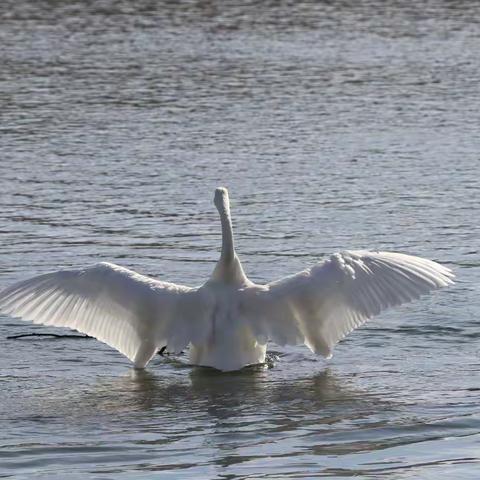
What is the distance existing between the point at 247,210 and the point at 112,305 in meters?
4.32

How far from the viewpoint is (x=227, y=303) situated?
1039cm

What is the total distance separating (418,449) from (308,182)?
734cm

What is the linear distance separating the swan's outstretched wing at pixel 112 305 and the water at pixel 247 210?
0.32m

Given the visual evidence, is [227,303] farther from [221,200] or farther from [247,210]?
[247,210]

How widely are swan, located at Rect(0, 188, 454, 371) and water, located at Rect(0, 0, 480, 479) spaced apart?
0.28 metres

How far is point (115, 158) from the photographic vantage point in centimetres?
1717

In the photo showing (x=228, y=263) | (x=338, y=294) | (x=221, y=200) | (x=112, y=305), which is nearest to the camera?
(x=338, y=294)

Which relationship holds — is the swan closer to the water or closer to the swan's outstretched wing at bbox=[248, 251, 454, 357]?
Result: the swan's outstretched wing at bbox=[248, 251, 454, 357]

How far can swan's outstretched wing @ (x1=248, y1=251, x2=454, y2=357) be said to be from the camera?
1027 centimetres

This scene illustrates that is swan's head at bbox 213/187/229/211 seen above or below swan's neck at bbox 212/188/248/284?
above

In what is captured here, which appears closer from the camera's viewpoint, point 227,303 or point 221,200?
point 227,303

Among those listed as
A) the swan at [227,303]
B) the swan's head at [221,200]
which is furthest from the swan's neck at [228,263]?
the swan's head at [221,200]

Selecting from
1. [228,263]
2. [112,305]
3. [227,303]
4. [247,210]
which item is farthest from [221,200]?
[247,210]

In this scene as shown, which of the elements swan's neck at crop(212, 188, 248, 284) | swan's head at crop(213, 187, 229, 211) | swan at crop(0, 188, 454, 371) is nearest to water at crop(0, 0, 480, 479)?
swan at crop(0, 188, 454, 371)
